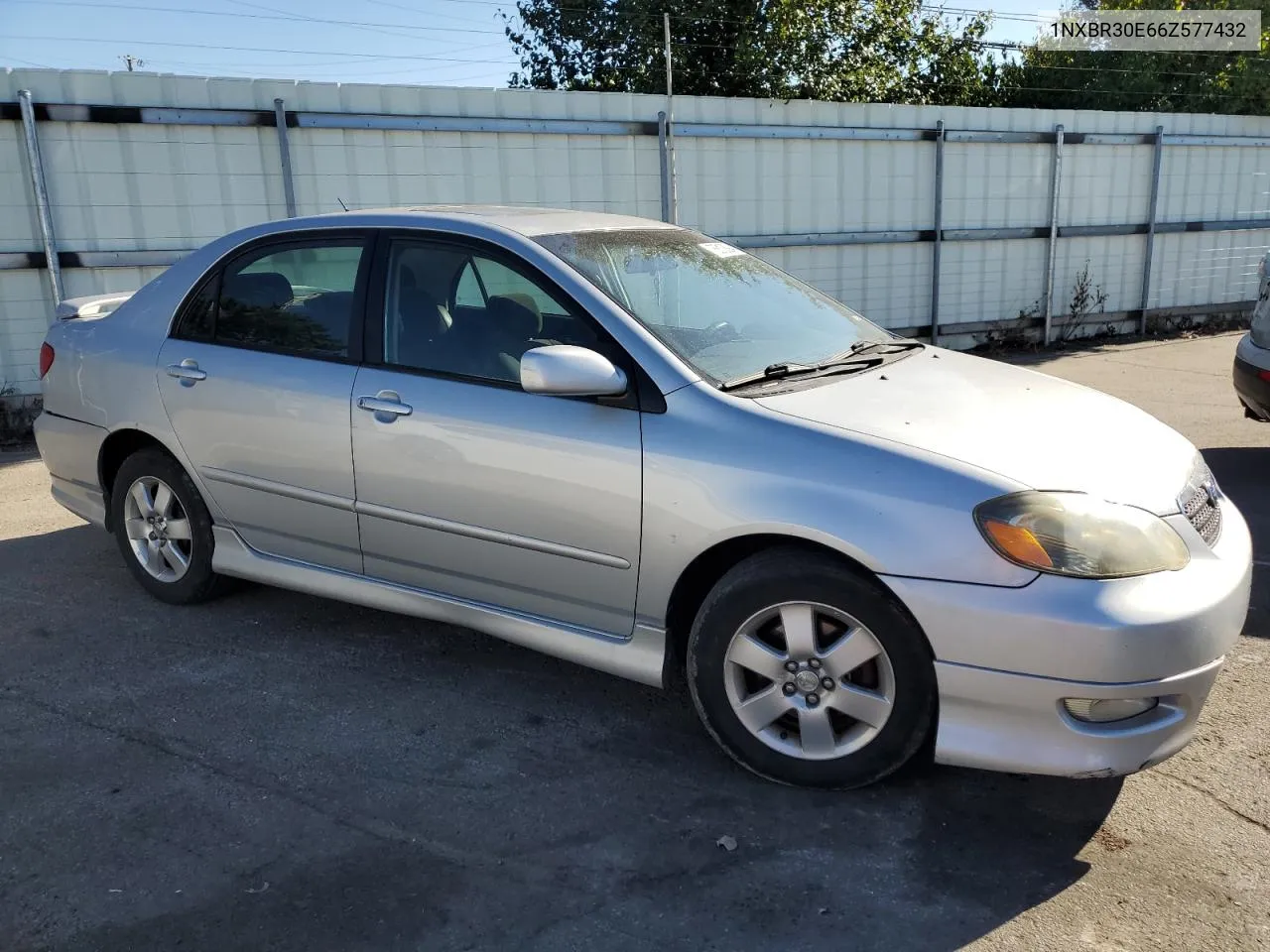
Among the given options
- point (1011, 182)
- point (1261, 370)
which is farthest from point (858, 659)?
point (1011, 182)

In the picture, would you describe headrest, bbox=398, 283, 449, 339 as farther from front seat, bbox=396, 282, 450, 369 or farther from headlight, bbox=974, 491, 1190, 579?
headlight, bbox=974, 491, 1190, 579

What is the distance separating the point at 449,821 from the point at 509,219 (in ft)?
6.92

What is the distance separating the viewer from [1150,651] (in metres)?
2.69

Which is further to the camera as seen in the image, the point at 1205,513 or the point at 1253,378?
the point at 1253,378

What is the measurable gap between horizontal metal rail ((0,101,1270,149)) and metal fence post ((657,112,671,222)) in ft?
0.29

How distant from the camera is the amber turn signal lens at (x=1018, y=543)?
2.73m

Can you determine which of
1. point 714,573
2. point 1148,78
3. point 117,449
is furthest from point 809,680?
point 1148,78

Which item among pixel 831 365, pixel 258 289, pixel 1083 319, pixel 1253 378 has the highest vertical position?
pixel 258 289

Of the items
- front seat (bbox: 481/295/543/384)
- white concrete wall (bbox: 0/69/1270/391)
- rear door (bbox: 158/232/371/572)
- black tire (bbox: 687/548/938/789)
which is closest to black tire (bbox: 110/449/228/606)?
rear door (bbox: 158/232/371/572)

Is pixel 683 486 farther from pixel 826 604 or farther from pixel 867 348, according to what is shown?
pixel 867 348

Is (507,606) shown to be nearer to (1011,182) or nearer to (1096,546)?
(1096,546)

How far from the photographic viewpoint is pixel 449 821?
3.01 metres

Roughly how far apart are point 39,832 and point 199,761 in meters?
0.49

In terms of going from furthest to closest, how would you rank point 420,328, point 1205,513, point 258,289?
point 258,289 → point 420,328 → point 1205,513
